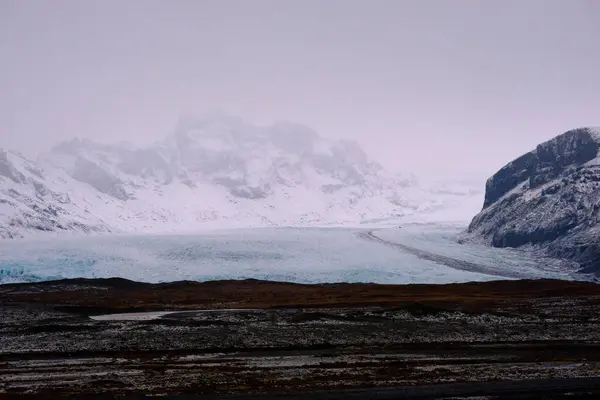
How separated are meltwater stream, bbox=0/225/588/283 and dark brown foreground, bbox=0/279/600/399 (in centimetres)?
2125

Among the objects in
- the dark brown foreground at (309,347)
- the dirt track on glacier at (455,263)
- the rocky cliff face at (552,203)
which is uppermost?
the rocky cliff face at (552,203)

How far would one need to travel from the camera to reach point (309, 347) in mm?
40156

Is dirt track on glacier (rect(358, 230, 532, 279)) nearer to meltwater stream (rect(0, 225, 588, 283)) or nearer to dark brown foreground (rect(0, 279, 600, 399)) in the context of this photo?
meltwater stream (rect(0, 225, 588, 283))

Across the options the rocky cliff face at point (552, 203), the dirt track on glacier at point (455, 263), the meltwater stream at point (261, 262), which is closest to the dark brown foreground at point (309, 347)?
the meltwater stream at point (261, 262)

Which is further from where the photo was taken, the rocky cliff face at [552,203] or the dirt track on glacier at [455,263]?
the rocky cliff face at [552,203]

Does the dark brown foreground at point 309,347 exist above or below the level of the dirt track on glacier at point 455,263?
below

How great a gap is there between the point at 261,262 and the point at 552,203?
181 ft

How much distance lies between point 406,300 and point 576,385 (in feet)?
122

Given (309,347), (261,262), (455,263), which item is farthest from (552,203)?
(309,347)

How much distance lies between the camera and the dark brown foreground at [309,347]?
29156 millimetres

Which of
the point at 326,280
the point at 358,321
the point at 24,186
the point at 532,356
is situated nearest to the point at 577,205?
the point at 326,280

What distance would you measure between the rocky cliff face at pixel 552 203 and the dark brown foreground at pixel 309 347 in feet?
111

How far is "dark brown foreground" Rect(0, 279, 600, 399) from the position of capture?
2916 centimetres

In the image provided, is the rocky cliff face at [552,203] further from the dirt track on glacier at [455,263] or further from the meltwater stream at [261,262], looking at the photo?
the dirt track on glacier at [455,263]
